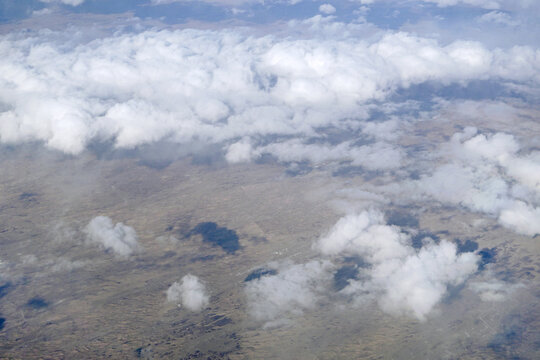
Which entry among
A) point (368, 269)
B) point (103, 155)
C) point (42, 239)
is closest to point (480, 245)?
point (368, 269)

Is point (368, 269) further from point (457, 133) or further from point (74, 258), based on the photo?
point (457, 133)

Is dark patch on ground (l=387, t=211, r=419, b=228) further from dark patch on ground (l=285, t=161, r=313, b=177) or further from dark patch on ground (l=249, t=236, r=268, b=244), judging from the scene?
dark patch on ground (l=285, t=161, r=313, b=177)

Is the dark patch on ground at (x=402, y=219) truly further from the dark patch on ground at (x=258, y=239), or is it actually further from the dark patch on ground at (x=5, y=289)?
the dark patch on ground at (x=5, y=289)

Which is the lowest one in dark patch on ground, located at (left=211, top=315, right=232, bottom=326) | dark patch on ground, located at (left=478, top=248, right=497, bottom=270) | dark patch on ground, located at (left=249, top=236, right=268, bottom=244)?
dark patch on ground, located at (left=478, top=248, right=497, bottom=270)

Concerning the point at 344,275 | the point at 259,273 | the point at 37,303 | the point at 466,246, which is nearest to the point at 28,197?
the point at 37,303

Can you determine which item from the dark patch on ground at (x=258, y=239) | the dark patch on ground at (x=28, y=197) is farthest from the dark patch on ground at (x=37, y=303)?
the dark patch on ground at (x=28, y=197)

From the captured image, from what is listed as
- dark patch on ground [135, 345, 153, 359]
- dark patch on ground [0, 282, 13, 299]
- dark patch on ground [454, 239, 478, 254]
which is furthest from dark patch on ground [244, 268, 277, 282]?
dark patch on ground [0, 282, 13, 299]
